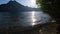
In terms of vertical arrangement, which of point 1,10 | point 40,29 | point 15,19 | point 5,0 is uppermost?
point 5,0

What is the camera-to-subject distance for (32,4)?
15.5 ft

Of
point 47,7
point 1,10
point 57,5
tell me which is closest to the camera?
point 57,5

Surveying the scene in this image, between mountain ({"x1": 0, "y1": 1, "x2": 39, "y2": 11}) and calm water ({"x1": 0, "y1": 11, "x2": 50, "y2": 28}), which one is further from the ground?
mountain ({"x1": 0, "y1": 1, "x2": 39, "y2": 11})

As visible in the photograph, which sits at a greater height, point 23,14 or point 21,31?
point 23,14

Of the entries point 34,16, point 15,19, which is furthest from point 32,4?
point 15,19

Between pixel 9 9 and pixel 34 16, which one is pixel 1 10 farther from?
pixel 34 16

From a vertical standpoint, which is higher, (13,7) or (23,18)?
(13,7)

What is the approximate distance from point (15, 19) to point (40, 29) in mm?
840

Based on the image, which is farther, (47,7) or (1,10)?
Result: (1,10)

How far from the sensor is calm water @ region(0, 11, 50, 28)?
461cm

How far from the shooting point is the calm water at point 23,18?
4609 mm

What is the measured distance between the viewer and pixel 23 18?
15.6 ft

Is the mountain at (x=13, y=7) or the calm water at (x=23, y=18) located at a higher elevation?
the mountain at (x=13, y=7)

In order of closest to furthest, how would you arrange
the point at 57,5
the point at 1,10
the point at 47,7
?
the point at 57,5, the point at 47,7, the point at 1,10
